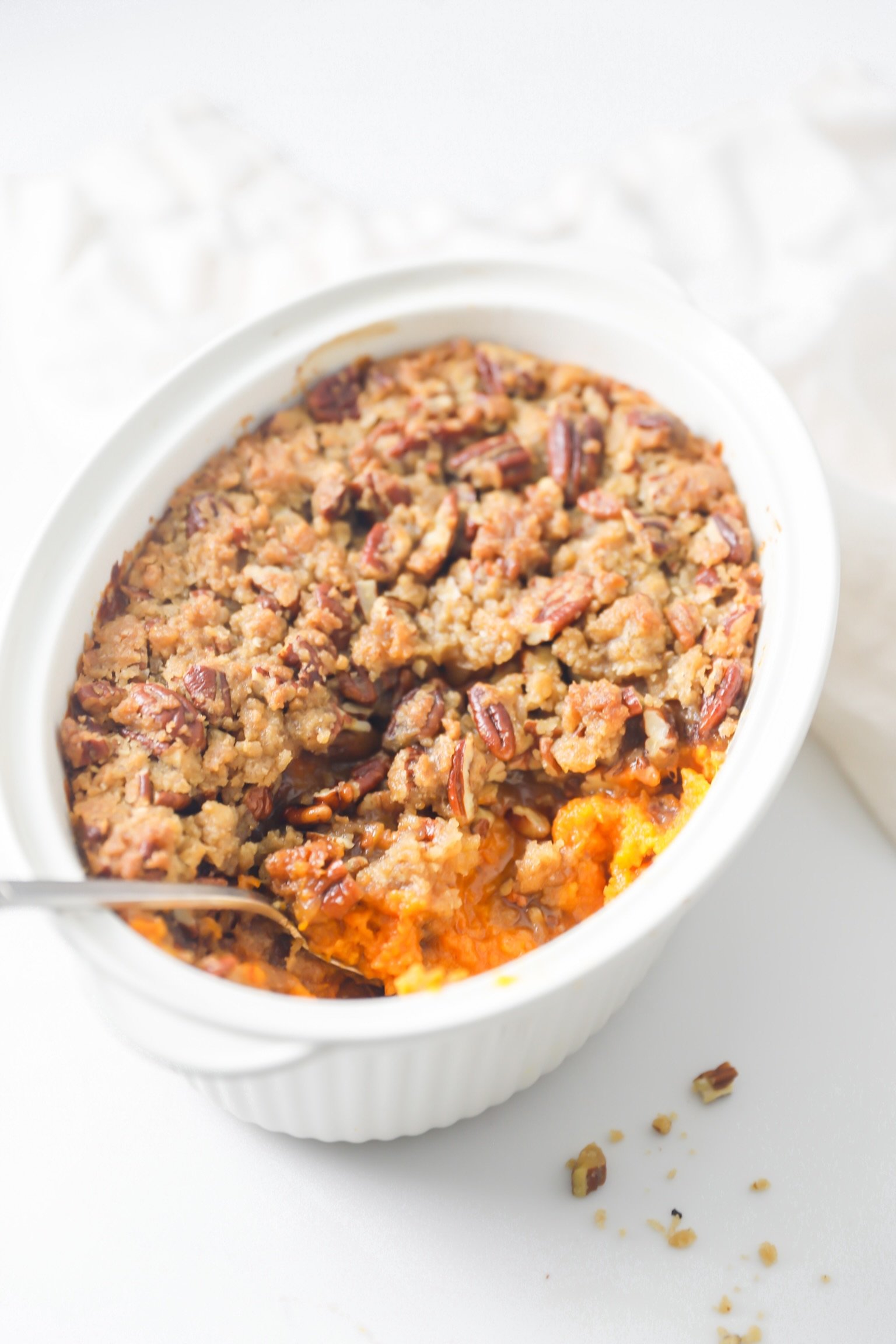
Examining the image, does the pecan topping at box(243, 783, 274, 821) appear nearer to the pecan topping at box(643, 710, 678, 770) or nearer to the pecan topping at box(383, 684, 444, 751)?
the pecan topping at box(383, 684, 444, 751)

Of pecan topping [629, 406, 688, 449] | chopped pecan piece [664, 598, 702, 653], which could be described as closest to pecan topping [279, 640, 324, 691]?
chopped pecan piece [664, 598, 702, 653]

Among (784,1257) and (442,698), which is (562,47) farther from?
(784,1257)

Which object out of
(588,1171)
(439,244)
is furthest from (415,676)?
(439,244)

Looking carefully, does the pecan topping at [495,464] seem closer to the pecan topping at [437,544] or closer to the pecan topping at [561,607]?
the pecan topping at [437,544]

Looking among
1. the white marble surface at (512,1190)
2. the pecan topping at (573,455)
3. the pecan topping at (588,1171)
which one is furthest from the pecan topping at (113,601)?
the pecan topping at (588,1171)

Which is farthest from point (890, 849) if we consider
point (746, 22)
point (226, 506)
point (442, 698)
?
point (746, 22)
